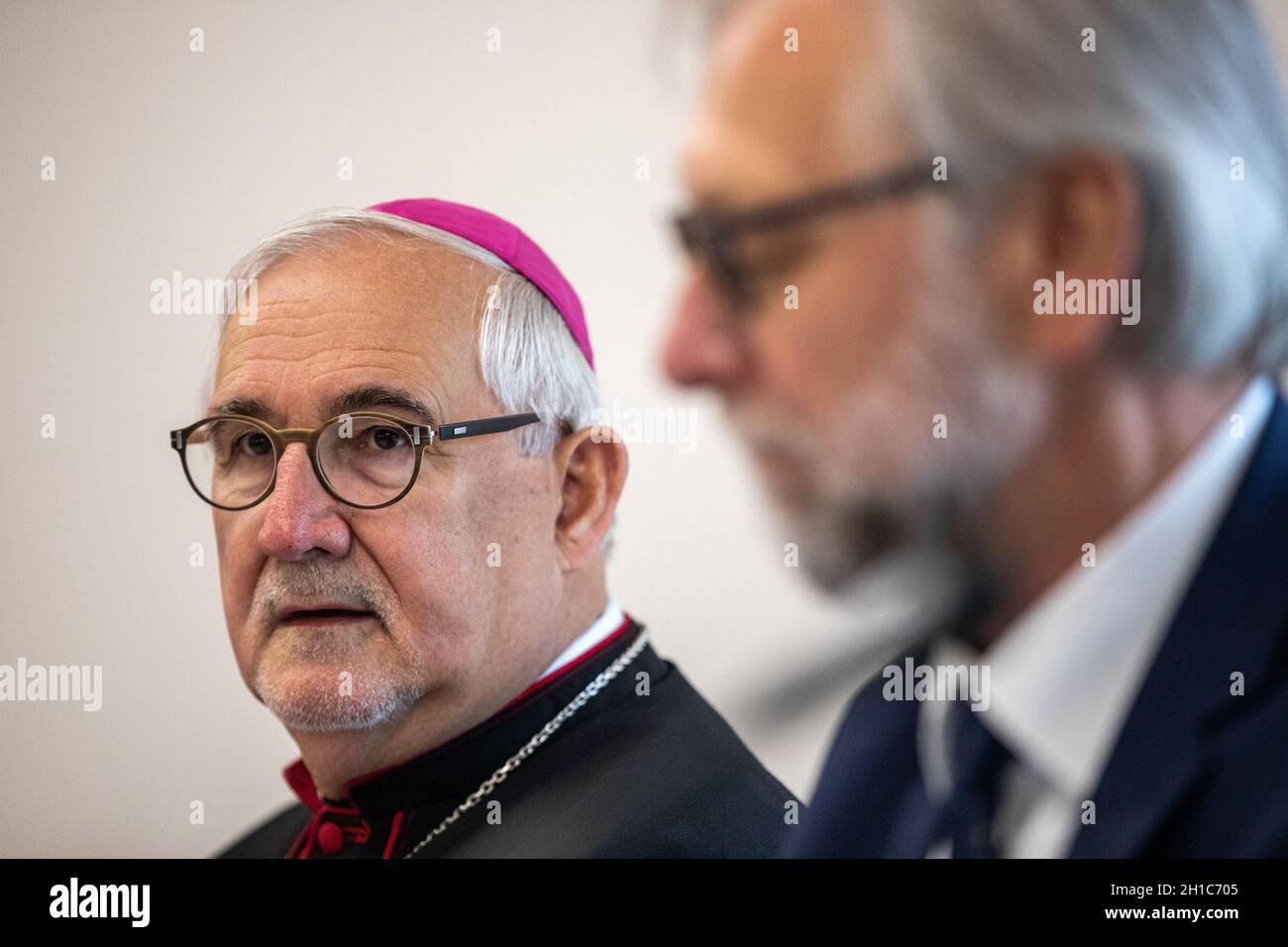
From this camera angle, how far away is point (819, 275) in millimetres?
1103

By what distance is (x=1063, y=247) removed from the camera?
1047mm

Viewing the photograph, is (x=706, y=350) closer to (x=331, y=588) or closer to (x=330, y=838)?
(x=331, y=588)

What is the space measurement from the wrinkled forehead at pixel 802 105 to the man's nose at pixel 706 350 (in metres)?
0.10

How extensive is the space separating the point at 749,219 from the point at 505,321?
980 millimetres

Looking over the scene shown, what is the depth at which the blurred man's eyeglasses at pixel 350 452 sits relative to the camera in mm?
1933

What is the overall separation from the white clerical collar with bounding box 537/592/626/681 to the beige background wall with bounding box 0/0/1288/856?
270 mm

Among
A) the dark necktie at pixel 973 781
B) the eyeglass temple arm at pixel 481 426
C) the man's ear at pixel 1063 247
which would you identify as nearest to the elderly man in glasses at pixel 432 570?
the eyeglass temple arm at pixel 481 426

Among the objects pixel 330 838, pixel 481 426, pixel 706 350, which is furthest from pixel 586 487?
pixel 706 350

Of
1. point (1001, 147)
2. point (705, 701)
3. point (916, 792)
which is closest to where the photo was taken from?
point (1001, 147)

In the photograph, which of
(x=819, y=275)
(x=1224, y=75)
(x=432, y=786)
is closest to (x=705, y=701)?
(x=432, y=786)

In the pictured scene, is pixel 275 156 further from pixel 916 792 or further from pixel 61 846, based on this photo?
pixel 916 792

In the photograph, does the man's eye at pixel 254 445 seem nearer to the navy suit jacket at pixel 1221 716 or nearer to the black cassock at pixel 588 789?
the black cassock at pixel 588 789

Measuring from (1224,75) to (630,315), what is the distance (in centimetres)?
144

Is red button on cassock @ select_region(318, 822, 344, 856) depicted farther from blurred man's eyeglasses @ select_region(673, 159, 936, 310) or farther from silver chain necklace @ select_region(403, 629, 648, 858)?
blurred man's eyeglasses @ select_region(673, 159, 936, 310)
